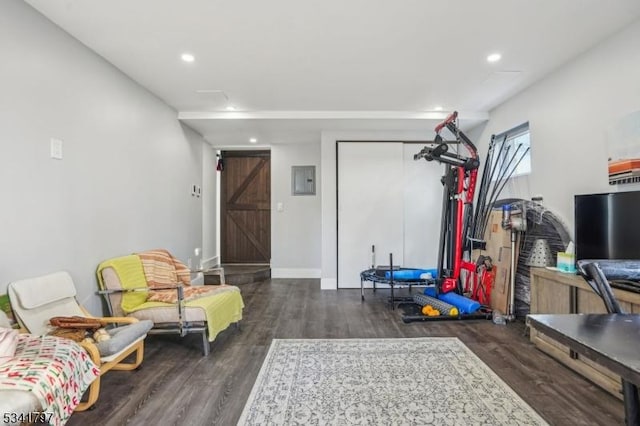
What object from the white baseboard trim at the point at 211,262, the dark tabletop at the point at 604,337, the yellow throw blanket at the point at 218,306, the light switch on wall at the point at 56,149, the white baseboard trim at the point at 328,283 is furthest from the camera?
the white baseboard trim at the point at 211,262

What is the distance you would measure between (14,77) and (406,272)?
4083 mm

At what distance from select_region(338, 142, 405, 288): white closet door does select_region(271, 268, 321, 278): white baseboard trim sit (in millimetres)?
996

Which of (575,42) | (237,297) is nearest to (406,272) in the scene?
(237,297)

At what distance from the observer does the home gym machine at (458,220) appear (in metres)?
3.92

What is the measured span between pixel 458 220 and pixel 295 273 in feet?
10.2

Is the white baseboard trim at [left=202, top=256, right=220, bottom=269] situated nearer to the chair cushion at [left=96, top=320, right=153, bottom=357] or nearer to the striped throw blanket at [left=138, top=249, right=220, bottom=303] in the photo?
the striped throw blanket at [left=138, top=249, right=220, bottom=303]

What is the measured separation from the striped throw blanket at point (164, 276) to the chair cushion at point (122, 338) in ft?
1.68

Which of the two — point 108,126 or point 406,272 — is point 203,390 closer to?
point 108,126

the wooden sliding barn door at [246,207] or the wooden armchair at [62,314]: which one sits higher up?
the wooden sliding barn door at [246,207]

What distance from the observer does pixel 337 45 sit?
2.71 metres

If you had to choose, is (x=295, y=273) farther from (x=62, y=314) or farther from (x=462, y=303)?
(x=62, y=314)

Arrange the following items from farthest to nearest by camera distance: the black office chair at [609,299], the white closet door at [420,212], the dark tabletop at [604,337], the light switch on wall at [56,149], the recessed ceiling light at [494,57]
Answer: the white closet door at [420,212] < the recessed ceiling light at [494,57] < the light switch on wall at [56,149] < the black office chair at [609,299] < the dark tabletop at [604,337]

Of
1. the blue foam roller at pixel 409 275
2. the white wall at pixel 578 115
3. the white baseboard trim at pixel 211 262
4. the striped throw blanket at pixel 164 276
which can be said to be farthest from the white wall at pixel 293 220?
the white wall at pixel 578 115

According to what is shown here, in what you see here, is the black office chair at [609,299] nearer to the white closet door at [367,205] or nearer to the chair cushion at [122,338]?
the chair cushion at [122,338]
